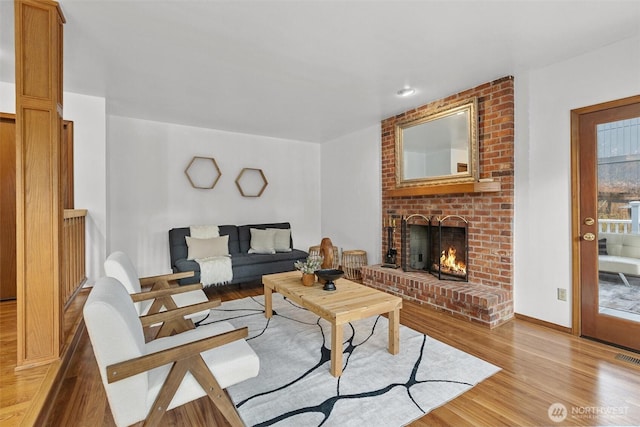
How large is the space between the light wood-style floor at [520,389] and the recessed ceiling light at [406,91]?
100 inches

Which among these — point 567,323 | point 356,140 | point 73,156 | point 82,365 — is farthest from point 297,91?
point 567,323

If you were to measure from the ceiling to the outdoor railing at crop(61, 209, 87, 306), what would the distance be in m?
1.39

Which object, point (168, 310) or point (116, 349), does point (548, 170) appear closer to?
point (168, 310)

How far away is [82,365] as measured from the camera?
7.13 ft

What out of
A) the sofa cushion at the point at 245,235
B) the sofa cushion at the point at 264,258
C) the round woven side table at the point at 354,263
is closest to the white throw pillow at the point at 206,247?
the sofa cushion at the point at 264,258

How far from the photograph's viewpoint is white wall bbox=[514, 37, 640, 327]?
8.41 ft

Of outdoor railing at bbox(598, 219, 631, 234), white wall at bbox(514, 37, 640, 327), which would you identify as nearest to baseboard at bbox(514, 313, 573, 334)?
white wall at bbox(514, 37, 640, 327)

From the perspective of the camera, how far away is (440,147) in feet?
12.0

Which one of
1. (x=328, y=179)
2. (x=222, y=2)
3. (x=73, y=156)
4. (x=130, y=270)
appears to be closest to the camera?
(x=222, y=2)

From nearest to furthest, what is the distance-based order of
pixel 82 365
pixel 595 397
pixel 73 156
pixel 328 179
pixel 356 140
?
pixel 595 397
pixel 82 365
pixel 73 156
pixel 356 140
pixel 328 179

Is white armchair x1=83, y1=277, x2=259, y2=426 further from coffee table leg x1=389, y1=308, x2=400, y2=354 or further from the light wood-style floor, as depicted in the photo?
coffee table leg x1=389, y1=308, x2=400, y2=354

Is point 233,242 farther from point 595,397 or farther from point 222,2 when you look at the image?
point 595,397

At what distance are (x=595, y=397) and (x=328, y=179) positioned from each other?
466 cm

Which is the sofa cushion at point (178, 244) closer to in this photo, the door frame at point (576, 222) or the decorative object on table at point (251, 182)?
the decorative object on table at point (251, 182)
